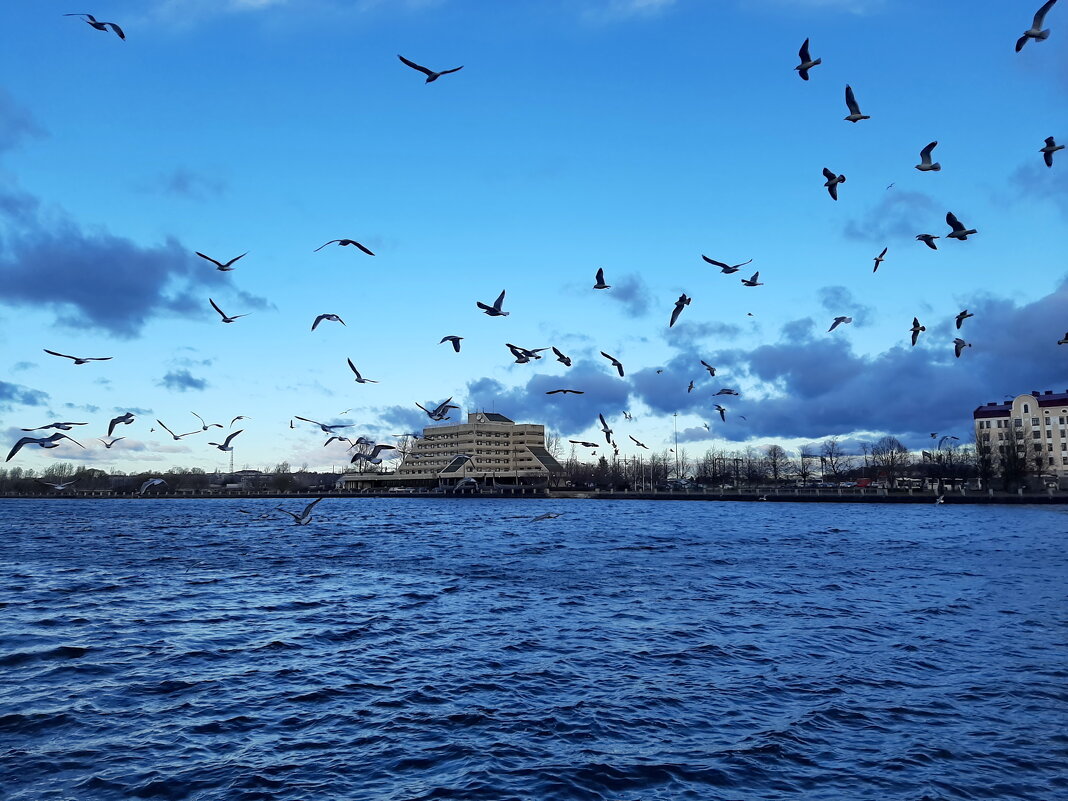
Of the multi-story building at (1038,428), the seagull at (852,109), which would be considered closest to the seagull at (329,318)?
the seagull at (852,109)

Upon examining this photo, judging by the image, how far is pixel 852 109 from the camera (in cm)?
1853

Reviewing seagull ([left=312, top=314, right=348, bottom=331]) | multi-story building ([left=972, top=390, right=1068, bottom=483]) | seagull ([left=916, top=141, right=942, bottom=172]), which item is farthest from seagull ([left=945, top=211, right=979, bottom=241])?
multi-story building ([left=972, top=390, right=1068, bottom=483])

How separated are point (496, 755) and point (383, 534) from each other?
169ft

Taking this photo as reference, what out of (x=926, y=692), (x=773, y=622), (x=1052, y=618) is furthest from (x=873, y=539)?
(x=926, y=692)

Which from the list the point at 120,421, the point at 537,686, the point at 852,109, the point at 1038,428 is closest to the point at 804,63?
the point at 852,109

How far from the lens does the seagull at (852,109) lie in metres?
18.4

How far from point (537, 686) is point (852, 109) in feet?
47.6

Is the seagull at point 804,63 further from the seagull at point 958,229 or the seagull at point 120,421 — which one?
the seagull at point 120,421

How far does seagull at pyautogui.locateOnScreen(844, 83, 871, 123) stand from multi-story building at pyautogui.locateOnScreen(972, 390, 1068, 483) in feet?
489

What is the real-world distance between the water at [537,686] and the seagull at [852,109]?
1203cm

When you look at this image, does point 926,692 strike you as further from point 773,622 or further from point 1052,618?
point 1052,618

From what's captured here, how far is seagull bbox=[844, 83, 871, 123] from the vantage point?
723 inches

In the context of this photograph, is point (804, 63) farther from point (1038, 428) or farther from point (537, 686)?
point (1038, 428)

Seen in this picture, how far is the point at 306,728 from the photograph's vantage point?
12.4 meters
